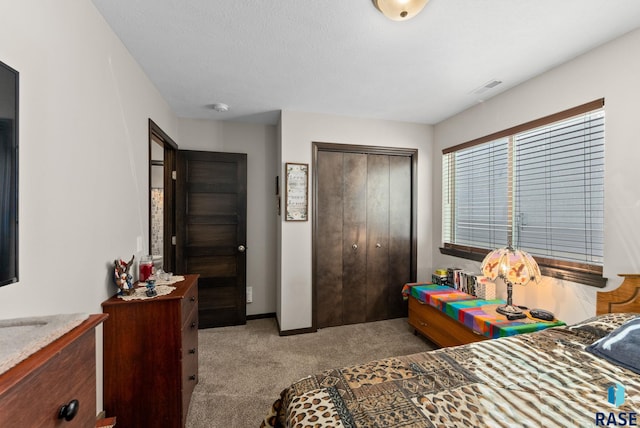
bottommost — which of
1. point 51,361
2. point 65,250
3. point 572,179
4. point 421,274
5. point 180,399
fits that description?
point 180,399

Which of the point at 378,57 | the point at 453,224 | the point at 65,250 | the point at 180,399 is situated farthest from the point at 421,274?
the point at 65,250

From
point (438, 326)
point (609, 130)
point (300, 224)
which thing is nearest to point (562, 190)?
point (609, 130)

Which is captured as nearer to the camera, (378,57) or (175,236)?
(378,57)

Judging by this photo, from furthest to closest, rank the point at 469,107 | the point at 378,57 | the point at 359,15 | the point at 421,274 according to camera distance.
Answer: the point at 421,274 < the point at 469,107 < the point at 378,57 < the point at 359,15

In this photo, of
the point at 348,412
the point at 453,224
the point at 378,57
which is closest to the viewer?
the point at 348,412

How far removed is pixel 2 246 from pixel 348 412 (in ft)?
4.20

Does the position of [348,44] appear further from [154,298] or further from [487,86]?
[154,298]

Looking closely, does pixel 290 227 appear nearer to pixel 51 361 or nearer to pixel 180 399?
pixel 180 399

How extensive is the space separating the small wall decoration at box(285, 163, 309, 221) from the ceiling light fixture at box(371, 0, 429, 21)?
1.79 metres

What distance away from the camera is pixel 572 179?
212 cm

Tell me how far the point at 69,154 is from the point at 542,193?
3.29m

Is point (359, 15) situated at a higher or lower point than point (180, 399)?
higher

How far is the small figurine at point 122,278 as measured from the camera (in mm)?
1654

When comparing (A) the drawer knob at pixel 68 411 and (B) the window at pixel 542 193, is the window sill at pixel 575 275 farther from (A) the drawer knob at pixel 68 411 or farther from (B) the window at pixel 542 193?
(A) the drawer knob at pixel 68 411
